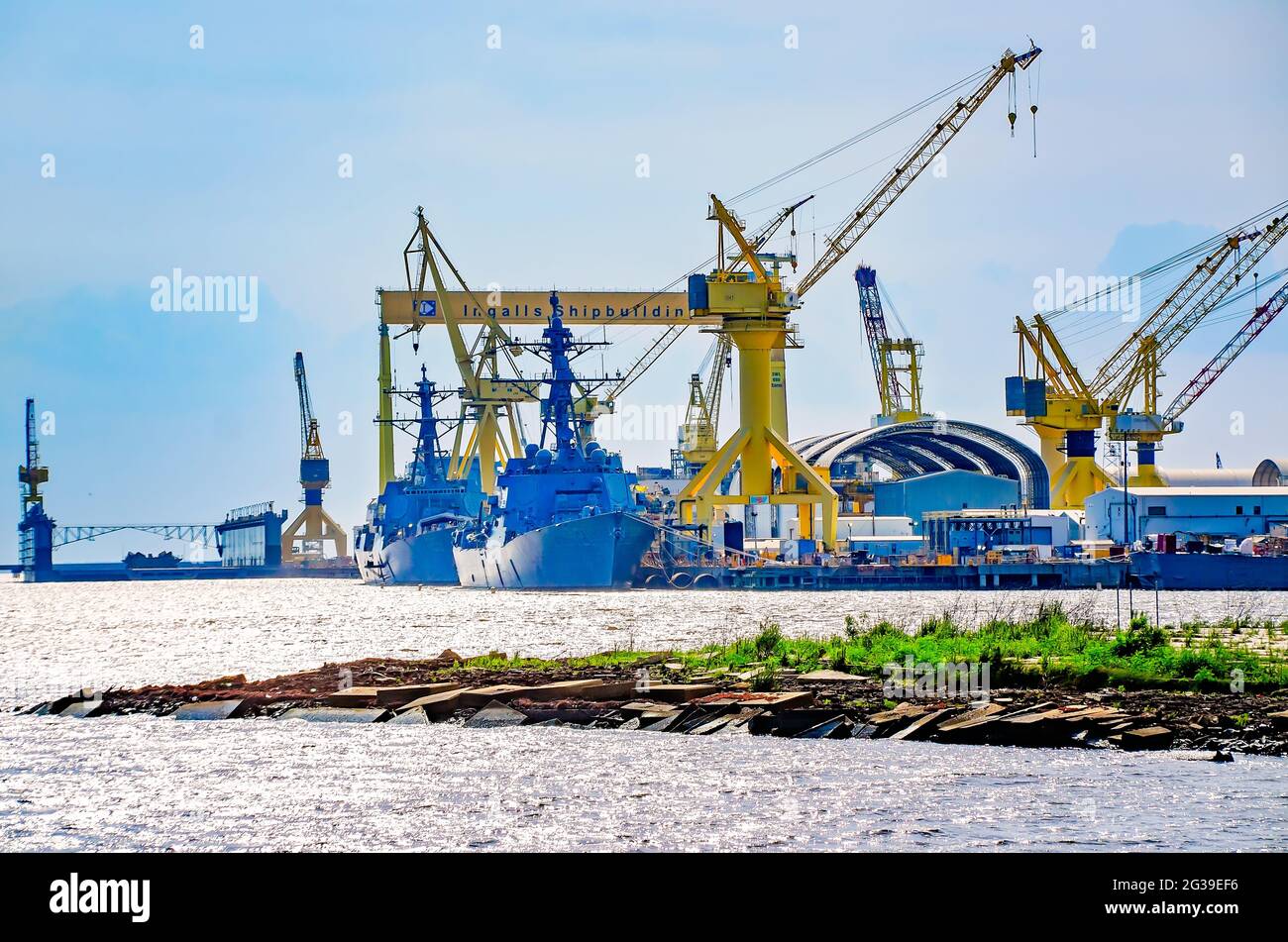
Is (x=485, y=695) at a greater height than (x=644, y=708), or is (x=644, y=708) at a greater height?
(x=485, y=695)

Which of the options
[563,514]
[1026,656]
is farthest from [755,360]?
[1026,656]

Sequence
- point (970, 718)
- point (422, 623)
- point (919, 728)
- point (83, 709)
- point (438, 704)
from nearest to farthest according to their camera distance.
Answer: point (919, 728) → point (970, 718) → point (438, 704) → point (83, 709) → point (422, 623)

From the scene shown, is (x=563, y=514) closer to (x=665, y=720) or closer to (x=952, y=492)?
(x=952, y=492)

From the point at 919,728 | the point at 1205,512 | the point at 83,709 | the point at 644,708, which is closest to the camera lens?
the point at 919,728

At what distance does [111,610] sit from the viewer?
314 ft

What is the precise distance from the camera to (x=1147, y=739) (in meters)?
24.3

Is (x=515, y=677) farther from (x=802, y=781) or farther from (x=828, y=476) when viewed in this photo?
(x=828, y=476)

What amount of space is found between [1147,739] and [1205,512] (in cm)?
8372

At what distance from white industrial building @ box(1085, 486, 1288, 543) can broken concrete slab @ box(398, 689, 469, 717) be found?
7886 centimetres

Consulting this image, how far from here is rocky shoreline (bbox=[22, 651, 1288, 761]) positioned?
25.1m

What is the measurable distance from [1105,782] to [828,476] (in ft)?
343

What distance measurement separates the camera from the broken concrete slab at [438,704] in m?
30.0

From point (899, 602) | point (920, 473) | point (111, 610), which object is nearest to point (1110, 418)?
point (920, 473)
